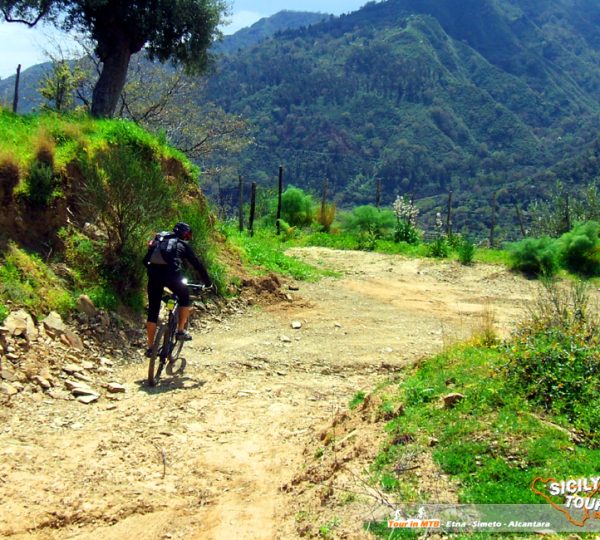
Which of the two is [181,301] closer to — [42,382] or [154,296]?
[154,296]

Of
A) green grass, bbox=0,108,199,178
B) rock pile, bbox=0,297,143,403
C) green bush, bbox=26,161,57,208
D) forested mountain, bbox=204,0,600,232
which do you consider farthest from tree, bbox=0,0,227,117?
forested mountain, bbox=204,0,600,232

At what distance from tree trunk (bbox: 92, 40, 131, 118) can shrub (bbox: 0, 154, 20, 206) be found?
233 inches

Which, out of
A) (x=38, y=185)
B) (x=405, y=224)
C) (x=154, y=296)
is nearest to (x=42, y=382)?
(x=154, y=296)

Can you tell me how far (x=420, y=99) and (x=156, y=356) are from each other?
11910 centimetres

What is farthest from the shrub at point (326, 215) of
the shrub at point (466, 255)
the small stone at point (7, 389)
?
the small stone at point (7, 389)

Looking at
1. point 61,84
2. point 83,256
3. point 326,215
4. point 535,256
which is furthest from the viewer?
point 326,215

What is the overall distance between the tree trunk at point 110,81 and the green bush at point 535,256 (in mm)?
11236

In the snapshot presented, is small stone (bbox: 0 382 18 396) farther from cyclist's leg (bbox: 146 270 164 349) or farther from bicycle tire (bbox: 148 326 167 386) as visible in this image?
cyclist's leg (bbox: 146 270 164 349)

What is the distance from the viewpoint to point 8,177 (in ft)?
28.4

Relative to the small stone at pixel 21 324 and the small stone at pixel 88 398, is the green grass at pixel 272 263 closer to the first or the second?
the small stone at pixel 21 324

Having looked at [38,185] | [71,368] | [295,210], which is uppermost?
[38,185]

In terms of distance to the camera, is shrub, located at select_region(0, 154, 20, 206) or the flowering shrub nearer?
shrub, located at select_region(0, 154, 20, 206)

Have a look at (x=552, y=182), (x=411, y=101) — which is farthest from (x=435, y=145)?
(x=552, y=182)

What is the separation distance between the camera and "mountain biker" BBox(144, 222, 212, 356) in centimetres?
687
